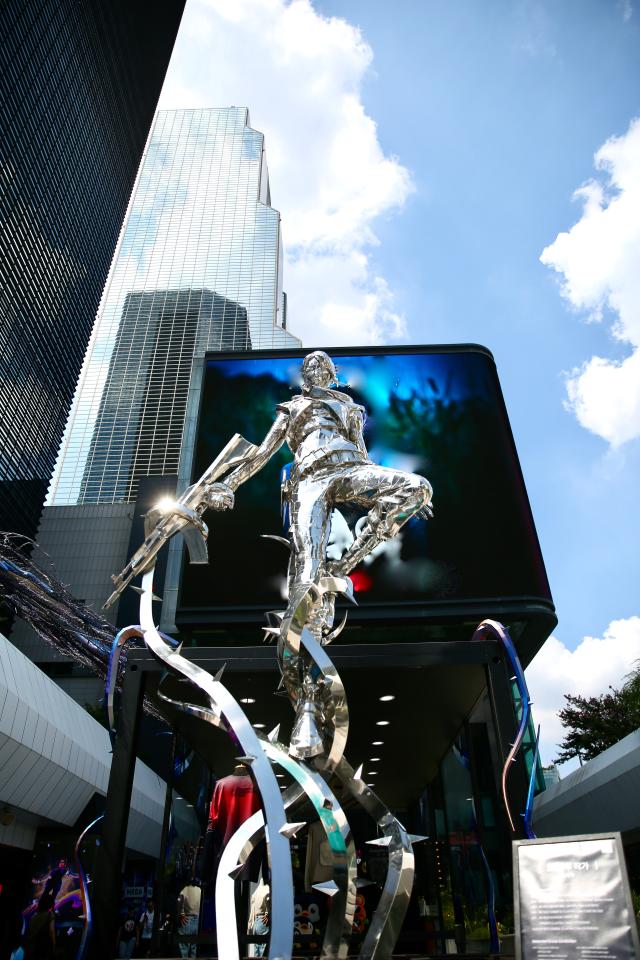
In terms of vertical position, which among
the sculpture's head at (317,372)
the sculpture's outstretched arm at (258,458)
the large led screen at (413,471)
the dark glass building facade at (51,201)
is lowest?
the sculpture's outstretched arm at (258,458)

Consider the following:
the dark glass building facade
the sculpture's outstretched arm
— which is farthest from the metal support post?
the dark glass building facade

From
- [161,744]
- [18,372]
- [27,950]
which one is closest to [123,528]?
[18,372]

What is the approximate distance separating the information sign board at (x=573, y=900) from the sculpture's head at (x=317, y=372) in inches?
172

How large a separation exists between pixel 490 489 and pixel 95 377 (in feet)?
232

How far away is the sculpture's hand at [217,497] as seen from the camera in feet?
16.8

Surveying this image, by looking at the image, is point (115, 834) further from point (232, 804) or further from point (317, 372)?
point (317, 372)

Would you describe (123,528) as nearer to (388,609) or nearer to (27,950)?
(388,609)

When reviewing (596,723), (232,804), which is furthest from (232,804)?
(596,723)

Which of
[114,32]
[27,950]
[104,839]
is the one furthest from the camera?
[114,32]

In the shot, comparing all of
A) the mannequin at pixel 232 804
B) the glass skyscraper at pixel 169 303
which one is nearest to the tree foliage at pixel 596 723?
the mannequin at pixel 232 804

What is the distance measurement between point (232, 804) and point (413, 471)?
1091 cm

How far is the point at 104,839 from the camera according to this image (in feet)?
15.9

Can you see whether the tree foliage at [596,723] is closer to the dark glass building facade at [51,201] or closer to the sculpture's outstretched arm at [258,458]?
the sculpture's outstretched arm at [258,458]

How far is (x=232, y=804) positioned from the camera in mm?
5336
